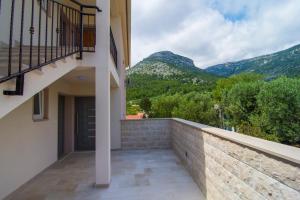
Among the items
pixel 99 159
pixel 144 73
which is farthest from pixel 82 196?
pixel 144 73

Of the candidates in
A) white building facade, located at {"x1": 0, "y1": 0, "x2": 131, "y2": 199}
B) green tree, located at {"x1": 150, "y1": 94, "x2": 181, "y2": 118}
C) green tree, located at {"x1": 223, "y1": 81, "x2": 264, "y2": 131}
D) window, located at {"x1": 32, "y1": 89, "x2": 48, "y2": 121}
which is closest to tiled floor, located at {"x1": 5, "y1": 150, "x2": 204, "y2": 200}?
white building facade, located at {"x1": 0, "y1": 0, "x2": 131, "y2": 199}

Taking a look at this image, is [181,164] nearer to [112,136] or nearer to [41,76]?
[112,136]

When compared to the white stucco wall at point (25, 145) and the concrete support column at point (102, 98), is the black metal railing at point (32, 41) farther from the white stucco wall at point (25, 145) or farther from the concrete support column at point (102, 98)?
the white stucco wall at point (25, 145)

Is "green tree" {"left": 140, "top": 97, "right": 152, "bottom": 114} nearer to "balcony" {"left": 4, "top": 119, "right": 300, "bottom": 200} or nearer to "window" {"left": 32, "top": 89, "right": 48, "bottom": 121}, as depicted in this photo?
"balcony" {"left": 4, "top": 119, "right": 300, "bottom": 200}

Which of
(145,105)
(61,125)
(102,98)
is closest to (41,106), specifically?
(61,125)

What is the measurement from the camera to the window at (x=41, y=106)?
599 cm

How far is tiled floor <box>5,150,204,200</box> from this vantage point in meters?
4.19

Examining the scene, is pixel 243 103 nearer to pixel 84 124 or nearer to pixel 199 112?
pixel 199 112

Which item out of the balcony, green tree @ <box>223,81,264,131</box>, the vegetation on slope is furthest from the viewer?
green tree @ <box>223,81,264,131</box>

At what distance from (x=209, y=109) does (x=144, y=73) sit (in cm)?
1611

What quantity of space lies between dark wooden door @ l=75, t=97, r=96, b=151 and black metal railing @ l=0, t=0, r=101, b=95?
2677mm

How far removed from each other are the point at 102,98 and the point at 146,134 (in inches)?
183

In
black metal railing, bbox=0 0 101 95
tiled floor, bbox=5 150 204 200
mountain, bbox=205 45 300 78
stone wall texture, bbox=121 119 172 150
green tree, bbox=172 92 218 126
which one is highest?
mountain, bbox=205 45 300 78

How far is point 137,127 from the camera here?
354 inches
